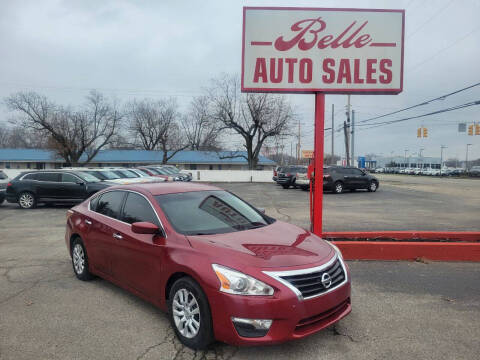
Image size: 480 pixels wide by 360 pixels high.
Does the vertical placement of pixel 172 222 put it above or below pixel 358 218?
above

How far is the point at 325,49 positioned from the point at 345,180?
15.7 meters

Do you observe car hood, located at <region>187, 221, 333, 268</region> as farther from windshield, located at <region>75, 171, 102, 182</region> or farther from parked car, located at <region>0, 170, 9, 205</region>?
parked car, located at <region>0, 170, 9, 205</region>

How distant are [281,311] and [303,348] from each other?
→ 0.65 metres

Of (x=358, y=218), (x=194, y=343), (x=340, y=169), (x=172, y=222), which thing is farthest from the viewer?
(x=340, y=169)

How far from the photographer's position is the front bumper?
9.47 ft

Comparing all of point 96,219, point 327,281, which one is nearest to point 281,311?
point 327,281

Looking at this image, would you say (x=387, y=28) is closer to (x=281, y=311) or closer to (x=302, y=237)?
(x=302, y=237)

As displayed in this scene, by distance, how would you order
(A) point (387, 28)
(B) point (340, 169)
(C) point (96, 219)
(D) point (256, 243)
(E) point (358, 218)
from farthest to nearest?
(B) point (340, 169) < (E) point (358, 218) < (A) point (387, 28) < (C) point (96, 219) < (D) point (256, 243)

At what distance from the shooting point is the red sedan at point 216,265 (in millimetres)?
2928

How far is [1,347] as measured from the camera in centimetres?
333

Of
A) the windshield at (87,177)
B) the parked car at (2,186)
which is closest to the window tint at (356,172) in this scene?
the windshield at (87,177)

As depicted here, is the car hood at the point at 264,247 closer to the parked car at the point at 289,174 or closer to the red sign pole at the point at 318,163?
the red sign pole at the point at 318,163

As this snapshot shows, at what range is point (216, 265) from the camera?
3.11 metres

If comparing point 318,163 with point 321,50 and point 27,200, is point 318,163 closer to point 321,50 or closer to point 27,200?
point 321,50
